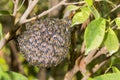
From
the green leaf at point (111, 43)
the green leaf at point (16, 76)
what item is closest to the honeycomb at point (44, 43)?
the green leaf at point (16, 76)

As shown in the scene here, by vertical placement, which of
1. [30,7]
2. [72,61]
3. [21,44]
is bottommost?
[72,61]

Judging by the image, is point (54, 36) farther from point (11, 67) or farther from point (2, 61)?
point (2, 61)

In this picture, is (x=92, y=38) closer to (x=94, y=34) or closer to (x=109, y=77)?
(x=94, y=34)

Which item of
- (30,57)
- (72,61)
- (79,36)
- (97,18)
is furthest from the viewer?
(79,36)

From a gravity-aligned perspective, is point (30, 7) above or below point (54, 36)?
above

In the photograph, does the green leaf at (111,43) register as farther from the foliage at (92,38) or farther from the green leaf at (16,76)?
the green leaf at (16,76)

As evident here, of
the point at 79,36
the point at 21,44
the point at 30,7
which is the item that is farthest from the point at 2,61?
the point at 30,7

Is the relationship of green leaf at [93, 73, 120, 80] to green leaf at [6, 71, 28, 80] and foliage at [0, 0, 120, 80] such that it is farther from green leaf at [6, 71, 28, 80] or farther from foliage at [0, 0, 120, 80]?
green leaf at [6, 71, 28, 80]
